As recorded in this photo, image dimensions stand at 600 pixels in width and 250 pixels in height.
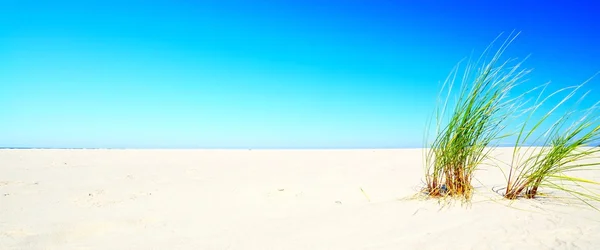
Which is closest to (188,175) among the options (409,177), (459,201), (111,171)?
(111,171)

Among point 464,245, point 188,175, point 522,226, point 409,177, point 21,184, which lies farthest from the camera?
point 188,175

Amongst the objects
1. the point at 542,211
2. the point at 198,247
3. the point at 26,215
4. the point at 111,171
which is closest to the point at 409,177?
the point at 542,211

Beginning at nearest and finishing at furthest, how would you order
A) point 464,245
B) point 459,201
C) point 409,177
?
point 464,245, point 459,201, point 409,177

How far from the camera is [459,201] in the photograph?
2.26 m

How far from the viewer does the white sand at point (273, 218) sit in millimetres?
1765

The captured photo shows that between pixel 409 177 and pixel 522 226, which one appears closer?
pixel 522 226

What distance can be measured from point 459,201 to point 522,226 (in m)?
0.50

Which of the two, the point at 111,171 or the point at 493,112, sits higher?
the point at 493,112

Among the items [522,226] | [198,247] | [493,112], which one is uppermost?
[493,112]

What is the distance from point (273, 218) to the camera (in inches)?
99.9

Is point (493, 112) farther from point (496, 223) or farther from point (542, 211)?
point (496, 223)

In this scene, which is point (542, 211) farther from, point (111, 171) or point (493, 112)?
point (111, 171)

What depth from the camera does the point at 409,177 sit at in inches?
168

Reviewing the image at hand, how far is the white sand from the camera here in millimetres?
1765
